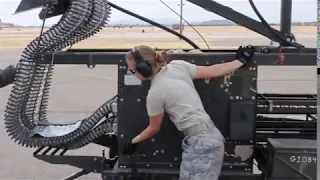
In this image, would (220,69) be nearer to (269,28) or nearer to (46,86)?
(269,28)

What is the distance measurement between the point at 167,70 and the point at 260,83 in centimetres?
913

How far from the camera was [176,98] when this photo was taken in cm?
316

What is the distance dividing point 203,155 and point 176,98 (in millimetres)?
395

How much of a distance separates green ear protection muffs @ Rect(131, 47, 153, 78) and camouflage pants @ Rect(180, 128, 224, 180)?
0.50m

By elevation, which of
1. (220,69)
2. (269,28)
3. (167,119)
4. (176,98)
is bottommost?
(167,119)

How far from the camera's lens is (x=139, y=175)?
3.60 metres

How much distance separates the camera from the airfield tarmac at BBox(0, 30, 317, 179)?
18.8ft

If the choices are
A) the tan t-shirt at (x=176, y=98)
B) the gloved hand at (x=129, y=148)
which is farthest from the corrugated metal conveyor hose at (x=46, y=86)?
the tan t-shirt at (x=176, y=98)

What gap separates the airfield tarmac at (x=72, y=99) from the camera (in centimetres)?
573

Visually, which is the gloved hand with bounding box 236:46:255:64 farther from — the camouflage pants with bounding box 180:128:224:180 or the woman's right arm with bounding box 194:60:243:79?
the camouflage pants with bounding box 180:128:224:180

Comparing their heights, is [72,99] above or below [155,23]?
below

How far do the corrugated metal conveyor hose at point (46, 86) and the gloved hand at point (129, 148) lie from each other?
1.19 feet

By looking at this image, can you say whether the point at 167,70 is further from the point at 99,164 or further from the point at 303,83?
the point at 303,83

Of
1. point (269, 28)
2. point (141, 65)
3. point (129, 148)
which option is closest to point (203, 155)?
point (129, 148)
